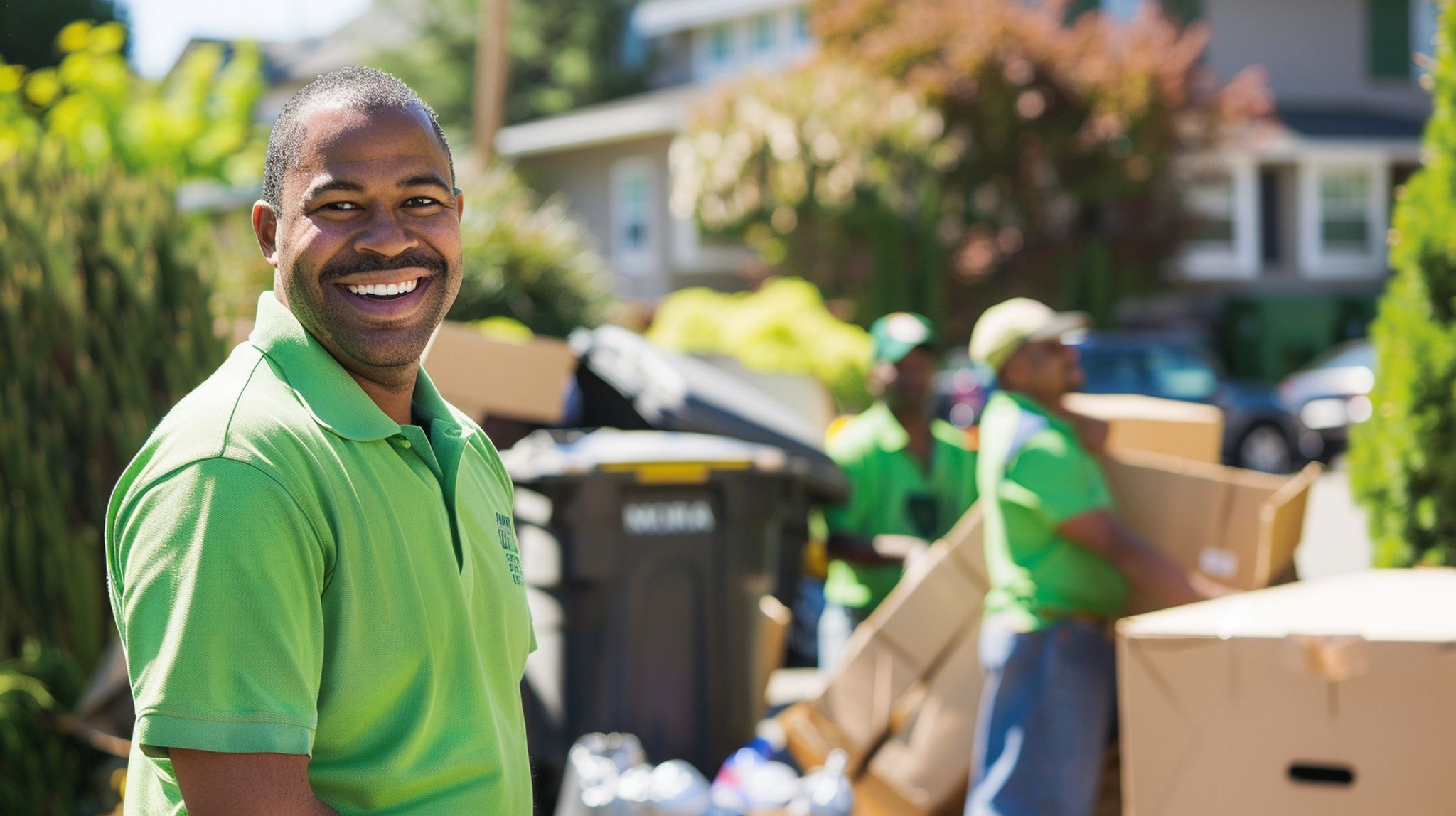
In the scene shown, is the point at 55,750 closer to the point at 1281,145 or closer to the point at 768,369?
the point at 768,369

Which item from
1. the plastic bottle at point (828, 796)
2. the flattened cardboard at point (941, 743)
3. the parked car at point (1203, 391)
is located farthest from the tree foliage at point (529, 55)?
the plastic bottle at point (828, 796)

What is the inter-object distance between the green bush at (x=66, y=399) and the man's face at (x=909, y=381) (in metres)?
2.31

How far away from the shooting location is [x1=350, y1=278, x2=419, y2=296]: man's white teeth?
1.63 metres

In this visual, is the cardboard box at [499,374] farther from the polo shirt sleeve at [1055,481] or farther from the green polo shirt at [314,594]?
the green polo shirt at [314,594]

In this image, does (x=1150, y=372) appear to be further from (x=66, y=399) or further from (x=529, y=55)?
(x=529, y=55)

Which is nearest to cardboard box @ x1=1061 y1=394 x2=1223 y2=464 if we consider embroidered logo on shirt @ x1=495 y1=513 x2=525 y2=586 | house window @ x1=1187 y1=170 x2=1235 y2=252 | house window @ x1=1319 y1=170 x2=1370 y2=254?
embroidered logo on shirt @ x1=495 y1=513 x2=525 y2=586

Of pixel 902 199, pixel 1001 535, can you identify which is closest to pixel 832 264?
pixel 902 199

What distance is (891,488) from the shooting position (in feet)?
17.9

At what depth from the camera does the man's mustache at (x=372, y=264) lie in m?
1.61

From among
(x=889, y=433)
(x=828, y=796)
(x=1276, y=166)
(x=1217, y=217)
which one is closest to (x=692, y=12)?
(x=1217, y=217)

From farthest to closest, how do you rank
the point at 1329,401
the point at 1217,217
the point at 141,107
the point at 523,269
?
the point at 1217,217, the point at 1329,401, the point at 141,107, the point at 523,269

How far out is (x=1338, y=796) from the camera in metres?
2.80

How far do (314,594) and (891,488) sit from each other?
4.17 meters

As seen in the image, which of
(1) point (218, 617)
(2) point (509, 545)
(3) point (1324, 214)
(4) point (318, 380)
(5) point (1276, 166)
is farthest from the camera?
(5) point (1276, 166)
